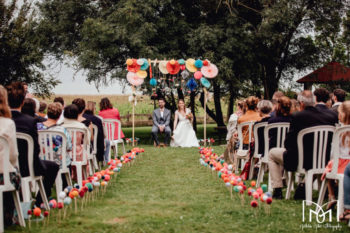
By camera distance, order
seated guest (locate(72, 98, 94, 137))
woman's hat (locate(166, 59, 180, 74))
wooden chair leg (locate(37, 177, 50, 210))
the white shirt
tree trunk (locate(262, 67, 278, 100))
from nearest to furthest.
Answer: the white shirt → wooden chair leg (locate(37, 177, 50, 210)) → seated guest (locate(72, 98, 94, 137)) → woman's hat (locate(166, 59, 180, 74)) → tree trunk (locate(262, 67, 278, 100))

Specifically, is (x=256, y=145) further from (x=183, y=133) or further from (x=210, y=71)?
(x=183, y=133)

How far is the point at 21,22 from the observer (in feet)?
58.7

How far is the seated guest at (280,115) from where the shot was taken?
684 centimetres

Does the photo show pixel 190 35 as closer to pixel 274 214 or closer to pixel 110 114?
pixel 110 114

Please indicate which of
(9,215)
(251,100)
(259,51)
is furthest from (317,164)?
(259,51)

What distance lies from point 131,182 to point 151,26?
31.7 ft

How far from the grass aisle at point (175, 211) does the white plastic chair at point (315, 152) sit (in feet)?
1.11

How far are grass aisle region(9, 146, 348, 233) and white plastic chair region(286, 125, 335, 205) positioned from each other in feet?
1.11

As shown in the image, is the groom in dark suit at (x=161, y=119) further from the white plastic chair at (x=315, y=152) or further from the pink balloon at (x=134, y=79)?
the white plastic chair at (x=315, y=152)

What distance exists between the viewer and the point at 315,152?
18.8ft

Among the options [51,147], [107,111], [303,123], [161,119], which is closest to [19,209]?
[51,147]

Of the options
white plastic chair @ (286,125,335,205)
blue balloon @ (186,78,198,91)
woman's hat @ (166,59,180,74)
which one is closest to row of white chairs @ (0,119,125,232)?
white plastic chair @ (286,125,335,205)

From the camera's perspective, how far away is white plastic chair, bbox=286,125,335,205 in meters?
5.69

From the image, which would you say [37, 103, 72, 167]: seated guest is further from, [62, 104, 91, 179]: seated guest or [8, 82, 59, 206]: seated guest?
[8, 82, 59, 206]: seated guest
